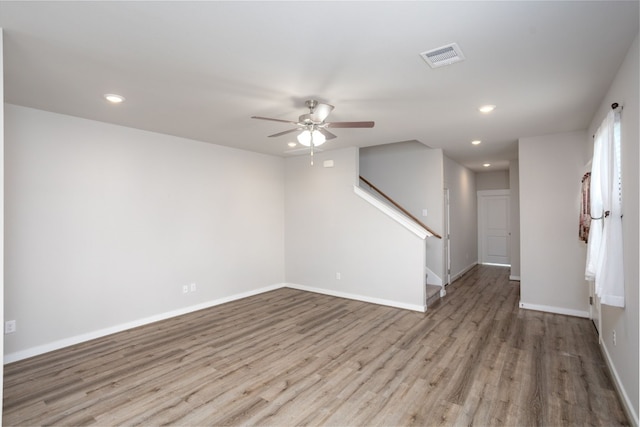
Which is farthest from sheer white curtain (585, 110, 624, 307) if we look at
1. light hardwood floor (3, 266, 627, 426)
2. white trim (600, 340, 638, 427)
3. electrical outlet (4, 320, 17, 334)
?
electrical outlet (4, 320, 17, 334)

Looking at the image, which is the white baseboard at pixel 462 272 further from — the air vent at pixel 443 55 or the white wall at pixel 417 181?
the air vent at pixel 443 55

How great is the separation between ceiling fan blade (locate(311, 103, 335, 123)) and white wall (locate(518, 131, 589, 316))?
349cm

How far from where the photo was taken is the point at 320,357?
11.0 ft

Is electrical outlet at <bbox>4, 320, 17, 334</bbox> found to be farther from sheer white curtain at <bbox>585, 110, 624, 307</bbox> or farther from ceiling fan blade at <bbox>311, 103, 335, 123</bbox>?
sheer white curtain at <bbox>585, 110, 624, 307</bbox>

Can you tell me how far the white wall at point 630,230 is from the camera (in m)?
2.17

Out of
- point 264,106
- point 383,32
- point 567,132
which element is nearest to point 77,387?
point 264,106

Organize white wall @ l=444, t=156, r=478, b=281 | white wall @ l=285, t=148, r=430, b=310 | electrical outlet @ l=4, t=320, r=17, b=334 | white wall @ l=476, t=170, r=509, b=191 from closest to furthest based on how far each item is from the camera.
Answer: electrical outlet @ l=4, t=320, r=17, b=334 < white wall @ l=285, t=148, r=430, b=310 < white wall @ l=444, t=156, r=478, b=281 < white wall @ l=476, t=170, r=509, b=191

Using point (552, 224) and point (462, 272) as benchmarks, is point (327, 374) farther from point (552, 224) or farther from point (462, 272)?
point (462, 272)

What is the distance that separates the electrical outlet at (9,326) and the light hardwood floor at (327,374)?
0.33m

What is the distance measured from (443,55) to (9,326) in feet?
15.4

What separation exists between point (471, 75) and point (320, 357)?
2.99 m

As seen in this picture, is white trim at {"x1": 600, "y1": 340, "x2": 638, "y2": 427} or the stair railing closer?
white trim at {"x1": 600, "y1": 340, "x2": 638, "y2": 427}

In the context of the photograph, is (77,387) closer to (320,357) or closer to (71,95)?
(320,357)

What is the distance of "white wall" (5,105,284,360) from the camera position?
3.37 m
